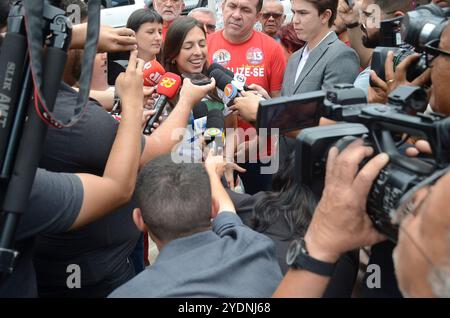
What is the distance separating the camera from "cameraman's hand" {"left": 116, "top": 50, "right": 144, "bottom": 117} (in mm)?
1699

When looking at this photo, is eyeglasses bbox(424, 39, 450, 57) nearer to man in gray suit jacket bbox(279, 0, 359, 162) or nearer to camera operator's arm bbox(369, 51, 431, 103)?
camera operator's arm bbox(369, 51, 431, 103)

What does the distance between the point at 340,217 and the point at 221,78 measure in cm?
168

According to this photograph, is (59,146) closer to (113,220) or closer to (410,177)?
(113,220)

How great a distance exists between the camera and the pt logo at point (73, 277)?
1.91 metres

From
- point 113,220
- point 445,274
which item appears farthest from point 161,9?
point 445,274

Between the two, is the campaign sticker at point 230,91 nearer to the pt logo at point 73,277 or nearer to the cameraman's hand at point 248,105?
the cameraman's hand at point 248,105

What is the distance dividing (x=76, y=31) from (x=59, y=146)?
38 cm

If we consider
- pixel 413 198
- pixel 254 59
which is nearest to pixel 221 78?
pixel 254 59

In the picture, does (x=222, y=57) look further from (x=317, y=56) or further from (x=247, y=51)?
(x=317, y=56)

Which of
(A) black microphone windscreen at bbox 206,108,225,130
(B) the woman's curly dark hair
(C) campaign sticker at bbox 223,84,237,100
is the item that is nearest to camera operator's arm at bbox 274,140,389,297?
(B) the woman's curly dark hair

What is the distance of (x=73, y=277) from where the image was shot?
1.92 m

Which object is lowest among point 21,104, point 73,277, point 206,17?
point 73,277

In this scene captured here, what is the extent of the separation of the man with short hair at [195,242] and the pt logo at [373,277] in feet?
0.83

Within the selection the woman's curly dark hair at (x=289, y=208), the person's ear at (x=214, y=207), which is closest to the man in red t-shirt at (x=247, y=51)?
the woman's curly dark hair at (x=289, y=208)
